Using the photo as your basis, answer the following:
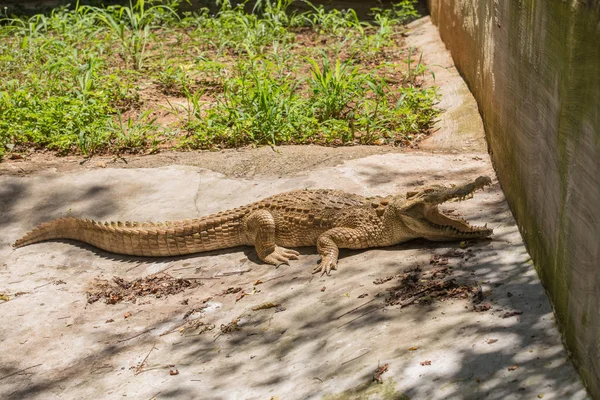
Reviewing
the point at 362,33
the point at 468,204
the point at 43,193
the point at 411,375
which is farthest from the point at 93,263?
the point at 362,33

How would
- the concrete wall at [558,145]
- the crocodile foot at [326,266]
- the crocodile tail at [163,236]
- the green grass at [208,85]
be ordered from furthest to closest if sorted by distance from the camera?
the green grass at [208,85]
the crocodile tail at [163,236]
the crocodile foot at [326,266]
the concrete wall at [558,145]

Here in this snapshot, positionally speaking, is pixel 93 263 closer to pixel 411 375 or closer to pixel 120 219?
pixel 120 219

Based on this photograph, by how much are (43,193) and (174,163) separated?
1285mm

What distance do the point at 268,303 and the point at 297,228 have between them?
3.55ft

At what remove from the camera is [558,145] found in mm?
4160

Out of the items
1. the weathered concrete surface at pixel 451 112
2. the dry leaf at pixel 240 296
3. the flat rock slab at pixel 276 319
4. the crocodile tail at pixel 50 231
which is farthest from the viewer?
the weathered concrete surface at pixel 451 112

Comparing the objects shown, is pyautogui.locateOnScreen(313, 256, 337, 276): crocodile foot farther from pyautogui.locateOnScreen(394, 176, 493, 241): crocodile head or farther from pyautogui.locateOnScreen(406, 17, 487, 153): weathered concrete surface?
pyautogui.locateOnScreen(406, 17, 487, 153): weathered concrete surface

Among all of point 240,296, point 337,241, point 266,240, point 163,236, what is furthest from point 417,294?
point 163,236

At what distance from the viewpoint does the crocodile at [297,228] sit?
5.93m

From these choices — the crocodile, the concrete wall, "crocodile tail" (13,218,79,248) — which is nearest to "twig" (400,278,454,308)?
the concrete wall

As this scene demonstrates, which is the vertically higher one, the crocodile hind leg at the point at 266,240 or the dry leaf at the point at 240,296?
the crocodile hind leg at the point at 266,240

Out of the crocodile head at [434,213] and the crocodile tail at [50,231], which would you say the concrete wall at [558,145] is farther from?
the crocodile tail at [50,231]

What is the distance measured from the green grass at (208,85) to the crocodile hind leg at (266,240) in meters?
2.26

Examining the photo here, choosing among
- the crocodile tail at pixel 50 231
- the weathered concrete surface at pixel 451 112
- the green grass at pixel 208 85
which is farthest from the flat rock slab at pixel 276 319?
the green grass at pixel 208 85
